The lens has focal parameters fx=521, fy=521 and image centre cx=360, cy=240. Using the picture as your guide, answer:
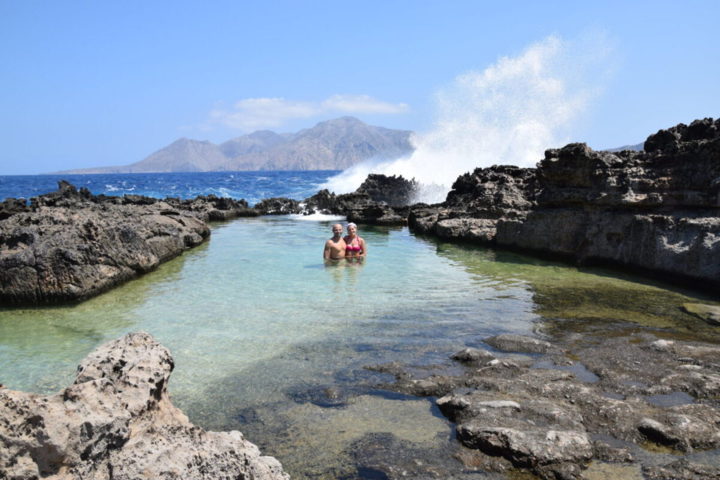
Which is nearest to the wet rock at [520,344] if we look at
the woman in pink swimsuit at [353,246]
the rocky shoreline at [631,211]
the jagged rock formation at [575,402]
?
the jagged rock formation at [575,402]

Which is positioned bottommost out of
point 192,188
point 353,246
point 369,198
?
point 192,188

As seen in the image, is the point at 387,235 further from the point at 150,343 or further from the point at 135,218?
the point at 150,343

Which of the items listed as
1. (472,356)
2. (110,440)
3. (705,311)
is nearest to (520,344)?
(472,356)

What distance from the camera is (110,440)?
2.52 m

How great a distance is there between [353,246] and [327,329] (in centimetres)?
576

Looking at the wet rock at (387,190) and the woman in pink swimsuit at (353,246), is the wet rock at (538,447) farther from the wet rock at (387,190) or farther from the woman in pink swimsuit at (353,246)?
the wet rock at (387,190)

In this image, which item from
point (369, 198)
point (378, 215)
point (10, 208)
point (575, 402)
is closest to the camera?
point (575, 402)

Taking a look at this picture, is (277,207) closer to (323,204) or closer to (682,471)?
(323,204)

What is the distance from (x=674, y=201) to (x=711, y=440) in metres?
8.34

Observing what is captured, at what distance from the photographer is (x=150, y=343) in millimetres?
3350

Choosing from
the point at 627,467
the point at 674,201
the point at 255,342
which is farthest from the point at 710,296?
the point at 255,342

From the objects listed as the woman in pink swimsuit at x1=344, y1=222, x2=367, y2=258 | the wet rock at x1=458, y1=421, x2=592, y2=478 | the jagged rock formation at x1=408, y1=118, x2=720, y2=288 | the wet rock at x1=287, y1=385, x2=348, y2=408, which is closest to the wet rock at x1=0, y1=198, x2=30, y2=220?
the woman in pink swimsuit at x1=344, y1=222, x2=367, y2=258

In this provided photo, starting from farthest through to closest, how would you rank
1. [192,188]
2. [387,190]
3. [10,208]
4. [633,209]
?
[192,188], [387,190], [10,208], [633,209]

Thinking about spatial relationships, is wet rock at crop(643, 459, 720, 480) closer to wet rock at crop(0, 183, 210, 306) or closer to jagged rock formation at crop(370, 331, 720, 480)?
jagged rock formation at crop(370, 331, 720, 480)
